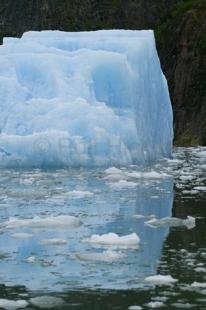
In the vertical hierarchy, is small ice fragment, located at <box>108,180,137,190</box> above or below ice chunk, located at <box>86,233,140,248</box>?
below

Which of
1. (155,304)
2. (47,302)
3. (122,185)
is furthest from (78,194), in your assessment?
(155,304)

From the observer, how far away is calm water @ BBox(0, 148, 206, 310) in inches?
222

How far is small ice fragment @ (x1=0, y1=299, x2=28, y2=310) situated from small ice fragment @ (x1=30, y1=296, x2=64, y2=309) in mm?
73

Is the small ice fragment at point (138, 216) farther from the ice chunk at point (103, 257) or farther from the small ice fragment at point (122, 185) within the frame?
the small ice fragment at point (122, 185)

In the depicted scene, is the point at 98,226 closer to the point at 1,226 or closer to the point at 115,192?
the point at 1,226

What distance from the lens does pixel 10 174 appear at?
14.8 m

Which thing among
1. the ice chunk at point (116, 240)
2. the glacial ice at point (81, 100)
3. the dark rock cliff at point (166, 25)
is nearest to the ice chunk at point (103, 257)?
the ice chunk at point (116, 240)

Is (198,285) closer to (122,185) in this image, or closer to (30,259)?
(30,259)

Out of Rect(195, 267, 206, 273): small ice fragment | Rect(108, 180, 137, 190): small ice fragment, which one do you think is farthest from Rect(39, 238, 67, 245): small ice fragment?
Rect(108, 180, 137, 190): small ice fragment

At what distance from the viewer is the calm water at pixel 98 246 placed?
5633mm

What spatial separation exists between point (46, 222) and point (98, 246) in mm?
1295

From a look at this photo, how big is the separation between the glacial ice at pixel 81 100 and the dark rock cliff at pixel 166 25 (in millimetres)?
11736

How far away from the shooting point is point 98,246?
737cm

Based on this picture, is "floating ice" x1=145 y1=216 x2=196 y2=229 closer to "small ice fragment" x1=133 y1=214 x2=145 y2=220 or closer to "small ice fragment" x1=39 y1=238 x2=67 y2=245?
"small ice fragment" x1=133 y1=214 x2=145 y2=220
